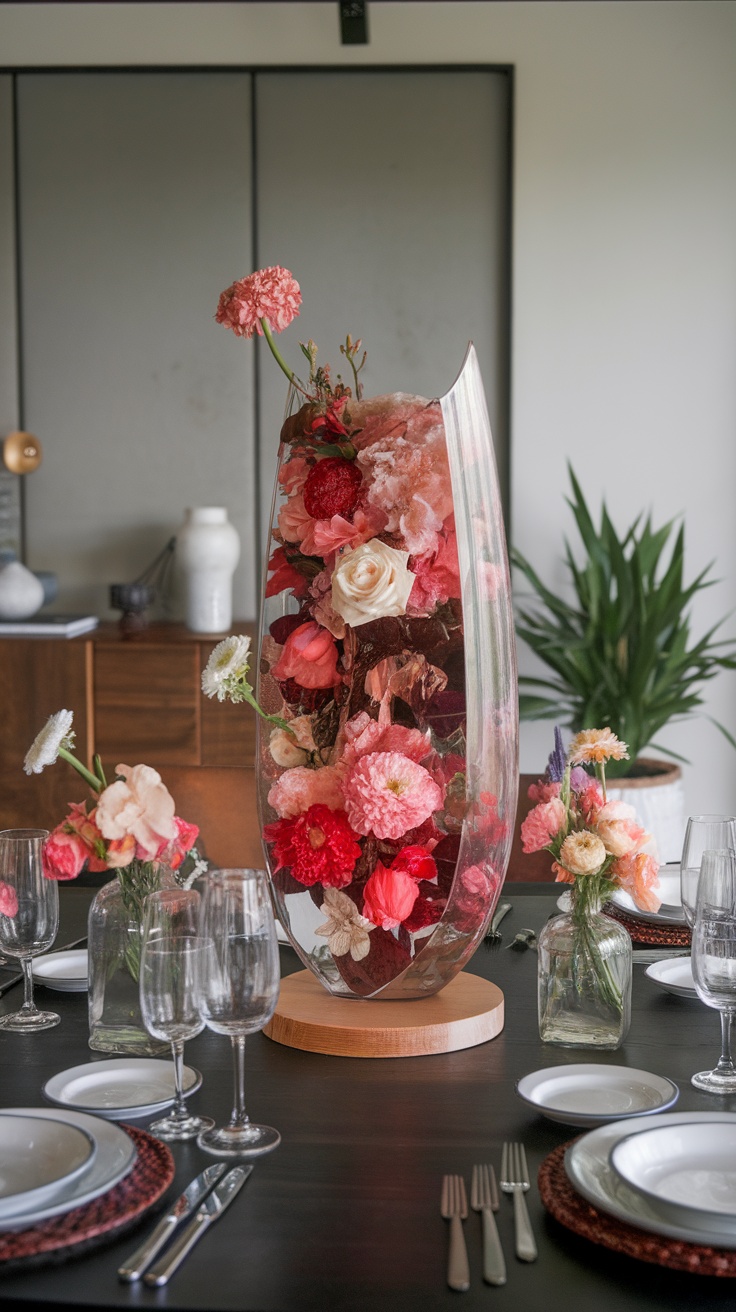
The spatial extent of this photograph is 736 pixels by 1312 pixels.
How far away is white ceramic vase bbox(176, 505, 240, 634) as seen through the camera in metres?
3.58

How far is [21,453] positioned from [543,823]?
2.97m

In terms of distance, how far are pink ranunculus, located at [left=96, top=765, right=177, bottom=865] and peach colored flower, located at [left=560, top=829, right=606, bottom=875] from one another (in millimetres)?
348

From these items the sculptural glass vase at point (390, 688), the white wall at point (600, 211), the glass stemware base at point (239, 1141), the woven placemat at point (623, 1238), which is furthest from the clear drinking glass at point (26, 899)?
the white wall at point (600, 211)

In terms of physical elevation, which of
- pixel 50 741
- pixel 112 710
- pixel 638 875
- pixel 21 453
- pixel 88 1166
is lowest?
pixel 112 710

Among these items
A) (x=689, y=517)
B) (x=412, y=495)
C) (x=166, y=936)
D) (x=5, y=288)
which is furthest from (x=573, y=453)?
(x=166, y=936)

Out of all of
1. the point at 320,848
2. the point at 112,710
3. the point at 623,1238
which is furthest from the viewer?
the point at 112,710

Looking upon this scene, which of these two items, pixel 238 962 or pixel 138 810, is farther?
pixel 138 810

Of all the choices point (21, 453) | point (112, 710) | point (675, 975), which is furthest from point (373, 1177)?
point (21, 453)

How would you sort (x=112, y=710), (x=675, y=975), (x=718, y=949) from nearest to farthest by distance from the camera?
(x=718, y=949), (x=675, y=975), (x=112, y=710)

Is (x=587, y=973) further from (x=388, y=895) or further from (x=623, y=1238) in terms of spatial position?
(x=623, y=1238)

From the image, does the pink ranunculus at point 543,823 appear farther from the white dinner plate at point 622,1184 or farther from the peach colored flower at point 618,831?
the white dinner plate at point 622,1184

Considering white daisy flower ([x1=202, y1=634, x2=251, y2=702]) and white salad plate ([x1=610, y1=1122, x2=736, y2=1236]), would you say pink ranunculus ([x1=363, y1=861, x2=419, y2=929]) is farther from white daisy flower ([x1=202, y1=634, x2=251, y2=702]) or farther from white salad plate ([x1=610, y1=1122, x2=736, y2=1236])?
white salad plate ([x1=610, y1=1122, x2=736, y2=1236])

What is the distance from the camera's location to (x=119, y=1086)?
3.54 ft

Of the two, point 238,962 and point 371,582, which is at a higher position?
point 371,582
